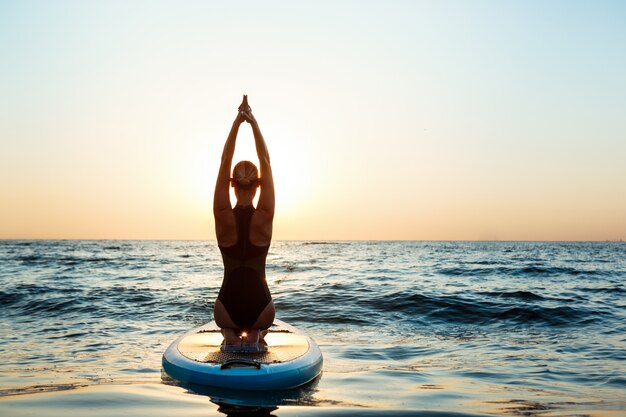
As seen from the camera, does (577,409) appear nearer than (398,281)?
Yes

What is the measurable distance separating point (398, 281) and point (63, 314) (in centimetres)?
1345

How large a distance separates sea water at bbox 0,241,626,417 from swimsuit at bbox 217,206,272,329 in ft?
4.00

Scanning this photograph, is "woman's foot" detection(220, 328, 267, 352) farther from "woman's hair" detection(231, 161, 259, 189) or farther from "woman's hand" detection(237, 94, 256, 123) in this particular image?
"woman's hand" detection(237, 94, 256, 123)

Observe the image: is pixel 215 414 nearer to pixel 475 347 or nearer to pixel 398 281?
pixel 475 347

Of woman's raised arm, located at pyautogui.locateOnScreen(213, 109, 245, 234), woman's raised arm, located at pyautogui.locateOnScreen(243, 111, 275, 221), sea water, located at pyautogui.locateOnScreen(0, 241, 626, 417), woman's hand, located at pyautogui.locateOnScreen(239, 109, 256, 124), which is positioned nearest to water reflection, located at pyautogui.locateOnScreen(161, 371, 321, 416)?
sea water, located at pyautogui.locateOnScreen(0, 241, 626, 417)

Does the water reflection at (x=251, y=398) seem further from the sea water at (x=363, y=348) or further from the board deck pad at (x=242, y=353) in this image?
the board deck pad at (x=242, y=353)

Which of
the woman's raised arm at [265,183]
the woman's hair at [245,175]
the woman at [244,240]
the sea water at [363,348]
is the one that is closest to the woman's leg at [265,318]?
the woman at [244,240]

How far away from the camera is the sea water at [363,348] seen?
584 cm

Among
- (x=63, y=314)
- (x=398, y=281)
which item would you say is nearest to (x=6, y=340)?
(x=63, y=314)

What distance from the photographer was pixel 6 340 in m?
10.9

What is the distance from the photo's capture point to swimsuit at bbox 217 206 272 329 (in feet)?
23.4

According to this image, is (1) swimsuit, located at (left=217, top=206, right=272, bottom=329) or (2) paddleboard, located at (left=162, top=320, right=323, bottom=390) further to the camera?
(1) swimsuit, located at (left=217, top=206, right=272, bottom=329)

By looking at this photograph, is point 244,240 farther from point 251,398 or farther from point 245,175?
point 251,398

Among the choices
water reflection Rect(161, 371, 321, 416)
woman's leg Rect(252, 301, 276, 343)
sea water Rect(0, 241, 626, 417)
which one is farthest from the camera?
woman's leg Rect(252, 301, 276, 343)
